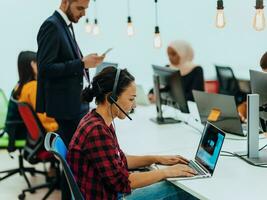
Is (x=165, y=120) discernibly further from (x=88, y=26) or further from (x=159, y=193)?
(x=88, y=26)

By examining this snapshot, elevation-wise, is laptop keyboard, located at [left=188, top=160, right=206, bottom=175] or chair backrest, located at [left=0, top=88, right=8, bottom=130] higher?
laptop keyboard, located at [left=188, top=160, right=206, bottom=175]

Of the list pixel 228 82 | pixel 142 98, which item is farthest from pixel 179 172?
pixel 228 82

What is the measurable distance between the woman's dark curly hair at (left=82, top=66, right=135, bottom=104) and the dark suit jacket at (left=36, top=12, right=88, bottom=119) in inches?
31.6

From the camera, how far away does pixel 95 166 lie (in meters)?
1.72

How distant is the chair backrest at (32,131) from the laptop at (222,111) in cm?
126

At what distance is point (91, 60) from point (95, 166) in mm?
1100

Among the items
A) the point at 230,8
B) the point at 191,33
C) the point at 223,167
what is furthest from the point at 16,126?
the point at 230,8

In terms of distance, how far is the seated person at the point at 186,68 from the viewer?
394 cm

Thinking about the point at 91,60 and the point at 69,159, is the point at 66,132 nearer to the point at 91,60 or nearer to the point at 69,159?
the point at 91,60

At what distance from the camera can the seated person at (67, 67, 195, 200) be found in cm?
171

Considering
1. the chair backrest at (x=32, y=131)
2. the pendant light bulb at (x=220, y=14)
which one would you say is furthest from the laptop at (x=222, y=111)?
the chair backrest at (x=32, y=131)

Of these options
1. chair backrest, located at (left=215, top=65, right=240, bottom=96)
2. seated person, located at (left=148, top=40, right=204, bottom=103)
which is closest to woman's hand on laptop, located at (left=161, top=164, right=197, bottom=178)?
seated person, located at (left=148, top=40, right=204, bottom=103)

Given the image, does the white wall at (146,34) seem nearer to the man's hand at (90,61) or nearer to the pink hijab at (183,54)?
the pink hijab at (183,54)

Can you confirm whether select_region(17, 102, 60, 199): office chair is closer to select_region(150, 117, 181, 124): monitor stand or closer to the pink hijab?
select_region(150, 117, 181, 124): monitor stand
